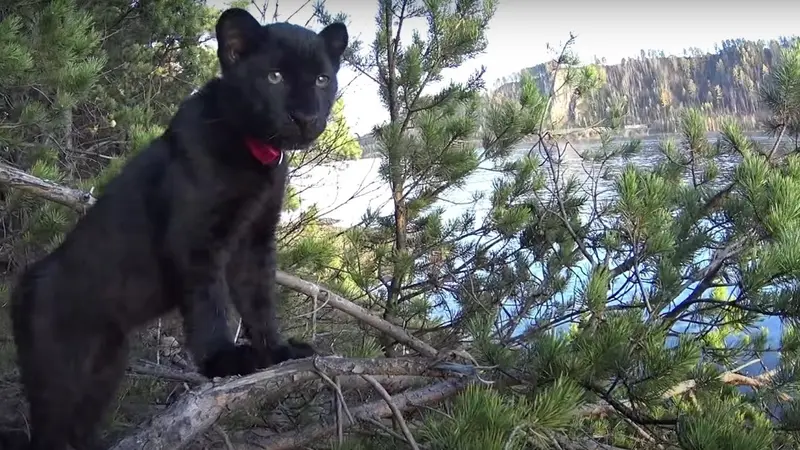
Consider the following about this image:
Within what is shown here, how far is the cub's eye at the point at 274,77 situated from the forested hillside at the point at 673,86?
1626 mm

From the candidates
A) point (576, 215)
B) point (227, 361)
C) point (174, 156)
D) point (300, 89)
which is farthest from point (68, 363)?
point (576, 215)

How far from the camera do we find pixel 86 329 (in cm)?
A: 151

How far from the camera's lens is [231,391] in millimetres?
1331

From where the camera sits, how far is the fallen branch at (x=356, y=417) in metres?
1.78

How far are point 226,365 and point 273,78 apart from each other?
0.69m

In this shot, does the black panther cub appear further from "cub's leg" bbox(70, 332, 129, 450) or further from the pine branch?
the pine branch

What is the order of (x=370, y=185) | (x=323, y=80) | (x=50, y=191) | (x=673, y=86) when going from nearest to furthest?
(x=323, y=80) < (x=50, y=191) < (x=673, y=86) < (x=370, y=185)

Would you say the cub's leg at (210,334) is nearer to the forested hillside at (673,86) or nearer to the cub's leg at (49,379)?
the cub's leg at (49,379)

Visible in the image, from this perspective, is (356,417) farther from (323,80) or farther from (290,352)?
(323,80)

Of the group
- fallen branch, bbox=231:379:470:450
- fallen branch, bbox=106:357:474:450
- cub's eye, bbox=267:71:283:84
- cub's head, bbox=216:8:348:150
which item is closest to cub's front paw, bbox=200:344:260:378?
fallen branch, bbox=106:357:474:450

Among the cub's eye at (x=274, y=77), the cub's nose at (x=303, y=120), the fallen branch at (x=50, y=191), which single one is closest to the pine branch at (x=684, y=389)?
the cub's nose at (x=303, y=120)

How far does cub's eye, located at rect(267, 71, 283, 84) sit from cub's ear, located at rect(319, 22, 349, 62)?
0.59 ft

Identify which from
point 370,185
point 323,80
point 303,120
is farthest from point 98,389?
point 370,185

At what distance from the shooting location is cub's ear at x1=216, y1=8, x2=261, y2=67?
4.93 ft
